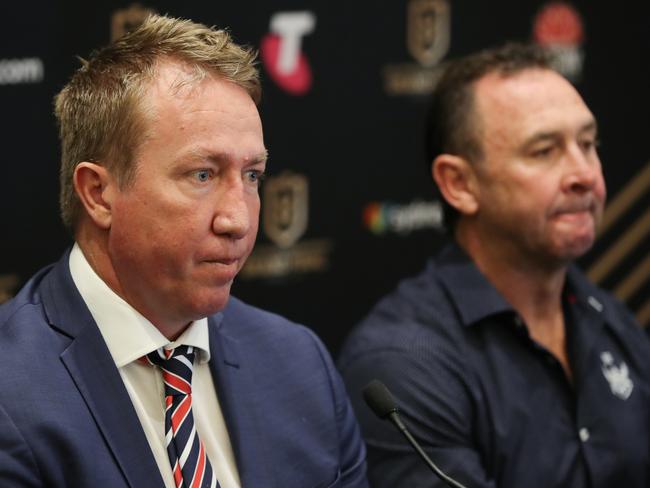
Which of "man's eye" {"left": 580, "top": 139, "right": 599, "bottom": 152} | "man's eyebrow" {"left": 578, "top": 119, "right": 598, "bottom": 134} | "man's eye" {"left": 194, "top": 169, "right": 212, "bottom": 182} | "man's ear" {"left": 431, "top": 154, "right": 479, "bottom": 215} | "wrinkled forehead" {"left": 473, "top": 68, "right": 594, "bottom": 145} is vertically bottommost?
"man's ear" {"left": 431, "top": 154, "right": 479, "bottom": 215}

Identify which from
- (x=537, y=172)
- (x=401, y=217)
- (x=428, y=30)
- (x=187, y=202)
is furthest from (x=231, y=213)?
(x=428, y=30)

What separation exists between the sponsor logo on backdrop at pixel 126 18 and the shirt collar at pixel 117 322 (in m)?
1.32

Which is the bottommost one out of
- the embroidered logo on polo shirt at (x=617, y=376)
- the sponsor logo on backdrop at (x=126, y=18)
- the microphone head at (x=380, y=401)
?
the embroidered logo on polo shirt at (x=617, y=376)

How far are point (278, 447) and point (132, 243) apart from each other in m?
0.50

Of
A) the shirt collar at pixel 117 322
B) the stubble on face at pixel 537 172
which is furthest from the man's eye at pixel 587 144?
the shirt collar at pixel 117 322

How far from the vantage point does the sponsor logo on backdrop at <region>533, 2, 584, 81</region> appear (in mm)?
4469

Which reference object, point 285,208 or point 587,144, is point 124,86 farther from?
point 285,208

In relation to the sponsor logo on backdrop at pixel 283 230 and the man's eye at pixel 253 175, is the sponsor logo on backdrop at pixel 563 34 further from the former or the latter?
the man's eye at pixel 253 175

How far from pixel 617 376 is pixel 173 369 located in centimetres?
142

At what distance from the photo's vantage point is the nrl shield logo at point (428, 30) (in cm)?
402

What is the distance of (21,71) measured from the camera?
309cm

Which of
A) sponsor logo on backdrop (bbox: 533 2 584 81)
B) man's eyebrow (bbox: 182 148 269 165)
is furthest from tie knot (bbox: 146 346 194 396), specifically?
sponsor logo on backdrop (bbox: 533 2 584 81)

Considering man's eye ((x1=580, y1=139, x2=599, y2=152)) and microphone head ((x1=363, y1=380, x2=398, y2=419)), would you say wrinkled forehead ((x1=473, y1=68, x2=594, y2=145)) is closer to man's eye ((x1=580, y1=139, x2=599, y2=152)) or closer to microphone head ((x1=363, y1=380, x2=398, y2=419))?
man's eye ((x1=580, y1=139, x2=599, y2=152))

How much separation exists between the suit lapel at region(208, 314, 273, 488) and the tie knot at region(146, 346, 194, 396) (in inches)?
4.7
